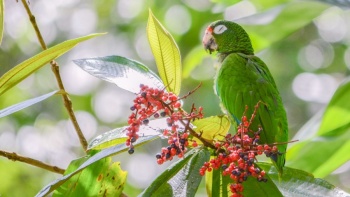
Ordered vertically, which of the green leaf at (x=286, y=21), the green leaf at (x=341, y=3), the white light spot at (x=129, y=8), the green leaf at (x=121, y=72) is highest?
the white light spot at (x=129, y=8)

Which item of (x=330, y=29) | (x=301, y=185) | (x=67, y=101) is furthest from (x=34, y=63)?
(x=330, y=29)

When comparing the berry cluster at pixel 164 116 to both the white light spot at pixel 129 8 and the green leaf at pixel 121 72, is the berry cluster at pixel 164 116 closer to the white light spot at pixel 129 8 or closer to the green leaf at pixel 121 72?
the green leaf at pixel 121 72

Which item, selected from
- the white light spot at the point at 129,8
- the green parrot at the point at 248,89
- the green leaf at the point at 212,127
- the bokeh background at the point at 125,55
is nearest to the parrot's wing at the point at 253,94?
the green parrot at the point at 248,89

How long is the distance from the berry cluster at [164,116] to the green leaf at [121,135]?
13mm

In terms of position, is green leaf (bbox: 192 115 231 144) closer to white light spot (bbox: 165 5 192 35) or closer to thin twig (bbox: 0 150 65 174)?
thin twig (bbox: 0 150 65 174)

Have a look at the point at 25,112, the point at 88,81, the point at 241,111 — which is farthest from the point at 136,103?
the point at 88,81

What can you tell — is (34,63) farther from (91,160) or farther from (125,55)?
(125,55)

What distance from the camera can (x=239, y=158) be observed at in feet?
3.35

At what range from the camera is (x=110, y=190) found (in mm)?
1164

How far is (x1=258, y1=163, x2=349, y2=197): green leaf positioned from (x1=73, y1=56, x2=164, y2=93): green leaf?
0.91ft

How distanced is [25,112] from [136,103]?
3.56 metres

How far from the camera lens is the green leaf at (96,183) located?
1158mm

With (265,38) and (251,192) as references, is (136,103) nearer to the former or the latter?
(251,192)

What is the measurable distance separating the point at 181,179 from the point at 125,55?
12.6 feet
